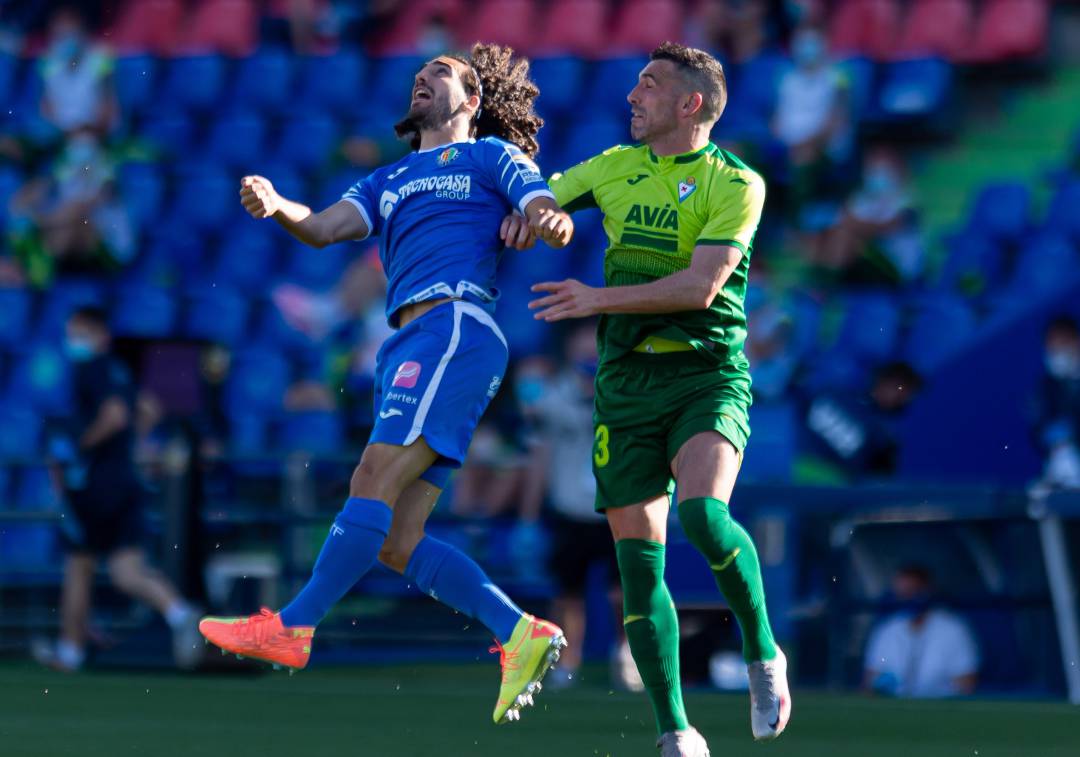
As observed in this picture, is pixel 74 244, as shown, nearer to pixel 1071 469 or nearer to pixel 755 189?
pixel 1071 469

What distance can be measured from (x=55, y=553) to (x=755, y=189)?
26.4 feet

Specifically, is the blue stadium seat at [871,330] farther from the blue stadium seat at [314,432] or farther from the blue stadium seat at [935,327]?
the blue stadium seat at [314,432]

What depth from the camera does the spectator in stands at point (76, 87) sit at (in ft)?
53.3

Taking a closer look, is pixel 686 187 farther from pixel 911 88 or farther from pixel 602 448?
pixel 911 88

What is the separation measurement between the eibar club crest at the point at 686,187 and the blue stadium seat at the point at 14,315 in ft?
33.5

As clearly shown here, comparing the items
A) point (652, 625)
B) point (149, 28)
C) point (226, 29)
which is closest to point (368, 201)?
point (652, 625)

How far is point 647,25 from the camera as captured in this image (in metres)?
15.7

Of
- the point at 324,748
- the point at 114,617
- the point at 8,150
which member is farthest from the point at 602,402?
the point at 8,150

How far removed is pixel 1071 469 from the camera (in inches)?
401

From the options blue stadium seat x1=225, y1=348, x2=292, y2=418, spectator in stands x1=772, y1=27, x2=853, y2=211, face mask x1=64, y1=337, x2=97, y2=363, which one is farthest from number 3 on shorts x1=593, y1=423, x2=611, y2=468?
spectator in stands x1=772, y1=27, x2=853, y2=211

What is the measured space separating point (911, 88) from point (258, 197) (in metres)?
9.44

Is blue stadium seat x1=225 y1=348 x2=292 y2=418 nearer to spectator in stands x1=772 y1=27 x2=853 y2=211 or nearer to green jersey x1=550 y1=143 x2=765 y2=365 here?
spectator in stands x1=772 y1=27 x2=853 y2=211

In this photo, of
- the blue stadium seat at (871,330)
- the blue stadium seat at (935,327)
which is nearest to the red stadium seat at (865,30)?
the blue stadium seat at (871,330)

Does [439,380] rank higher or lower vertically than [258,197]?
lower
